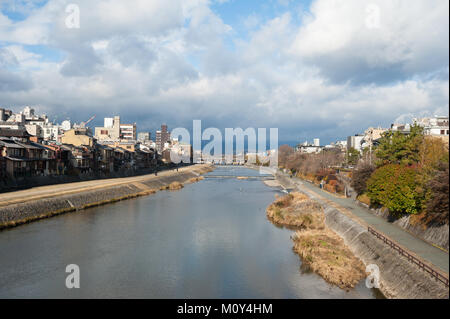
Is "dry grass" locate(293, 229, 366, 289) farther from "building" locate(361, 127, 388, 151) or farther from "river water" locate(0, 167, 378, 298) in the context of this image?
"building" locate(361, 127, 388, 151)

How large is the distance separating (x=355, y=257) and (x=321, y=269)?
10.1 ft

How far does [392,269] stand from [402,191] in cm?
797

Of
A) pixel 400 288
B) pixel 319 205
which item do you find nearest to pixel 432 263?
pixel 400 288

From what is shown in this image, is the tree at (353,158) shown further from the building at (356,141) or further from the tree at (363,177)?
the tree at (363,177)

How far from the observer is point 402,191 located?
2305cm

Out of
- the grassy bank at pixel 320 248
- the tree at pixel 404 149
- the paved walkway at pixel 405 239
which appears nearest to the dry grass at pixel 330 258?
the grassy bank at pixel 320 248

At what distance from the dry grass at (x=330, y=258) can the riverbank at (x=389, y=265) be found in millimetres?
679

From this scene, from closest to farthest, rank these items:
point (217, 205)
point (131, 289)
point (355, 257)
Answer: point (131, 289)
point (355, 257)
point (217, 205)

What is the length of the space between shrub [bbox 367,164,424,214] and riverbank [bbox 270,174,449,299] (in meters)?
2.54

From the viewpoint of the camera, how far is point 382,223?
2548 cm

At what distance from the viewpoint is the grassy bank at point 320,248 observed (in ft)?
60.2

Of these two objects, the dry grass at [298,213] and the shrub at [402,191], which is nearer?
the shrub at [402,191]
